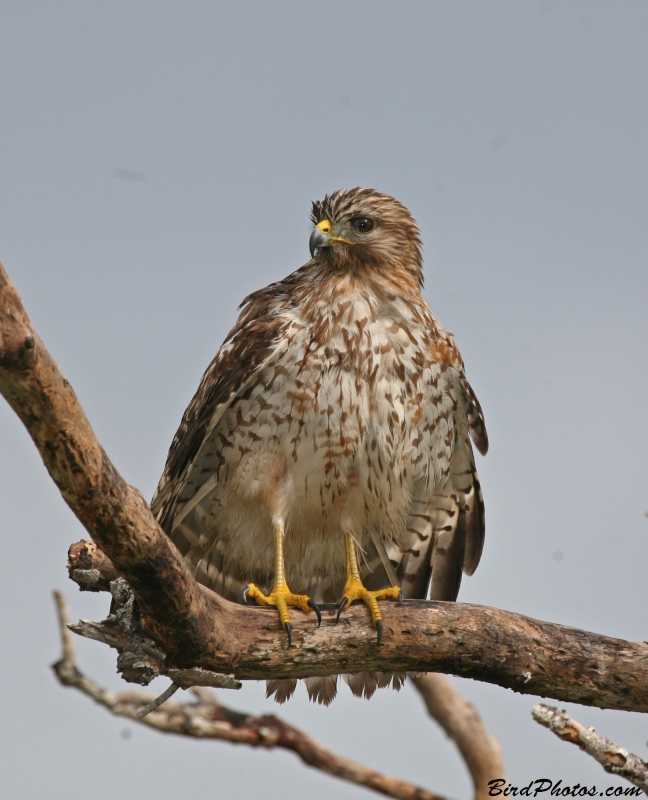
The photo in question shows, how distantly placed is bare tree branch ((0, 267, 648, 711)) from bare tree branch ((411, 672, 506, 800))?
2872 mm

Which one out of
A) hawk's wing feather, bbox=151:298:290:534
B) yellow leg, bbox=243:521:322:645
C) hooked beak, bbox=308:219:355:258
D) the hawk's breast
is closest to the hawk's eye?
hooked beak, bbox=308:219:355:258

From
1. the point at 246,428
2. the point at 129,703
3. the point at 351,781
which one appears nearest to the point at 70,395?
the point at 246,428

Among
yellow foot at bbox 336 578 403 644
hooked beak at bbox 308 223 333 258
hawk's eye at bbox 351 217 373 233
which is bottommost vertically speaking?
yellow foot at bbox 336 578 403 644

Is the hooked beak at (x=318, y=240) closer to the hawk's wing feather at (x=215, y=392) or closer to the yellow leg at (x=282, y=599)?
the hawk's wing feather at (x=215, y=392)

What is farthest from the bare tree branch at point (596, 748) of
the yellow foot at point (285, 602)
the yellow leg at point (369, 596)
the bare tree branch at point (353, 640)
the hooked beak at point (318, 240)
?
the hooked beak at point (318, 240)

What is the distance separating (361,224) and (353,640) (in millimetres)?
2694

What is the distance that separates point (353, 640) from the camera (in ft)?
16.1

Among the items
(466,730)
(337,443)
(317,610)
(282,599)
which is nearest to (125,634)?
(282,599)

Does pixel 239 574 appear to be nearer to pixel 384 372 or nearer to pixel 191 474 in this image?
pixel 191 474

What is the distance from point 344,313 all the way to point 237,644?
81.8 inches

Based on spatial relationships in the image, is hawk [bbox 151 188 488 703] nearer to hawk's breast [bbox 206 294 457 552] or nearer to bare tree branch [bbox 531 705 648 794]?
hawk's breast [bbox 206 294 457 552]

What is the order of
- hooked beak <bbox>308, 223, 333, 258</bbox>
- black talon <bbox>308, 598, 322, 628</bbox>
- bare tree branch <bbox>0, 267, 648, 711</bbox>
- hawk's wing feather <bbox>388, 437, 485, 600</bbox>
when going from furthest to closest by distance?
hawk's wing feather <bbox>388, 437, 485, 600</bbox> → hooked beak <bbox>308, 223, 333, 258</bbox> → black talon <bbox>308, 598, 322, 628</bbox> → bare tree branch <bbox>0, 267, 648, 711</bbox>

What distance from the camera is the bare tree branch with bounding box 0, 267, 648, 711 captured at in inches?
153

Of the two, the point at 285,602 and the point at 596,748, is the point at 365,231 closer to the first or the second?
the point at 285,602
